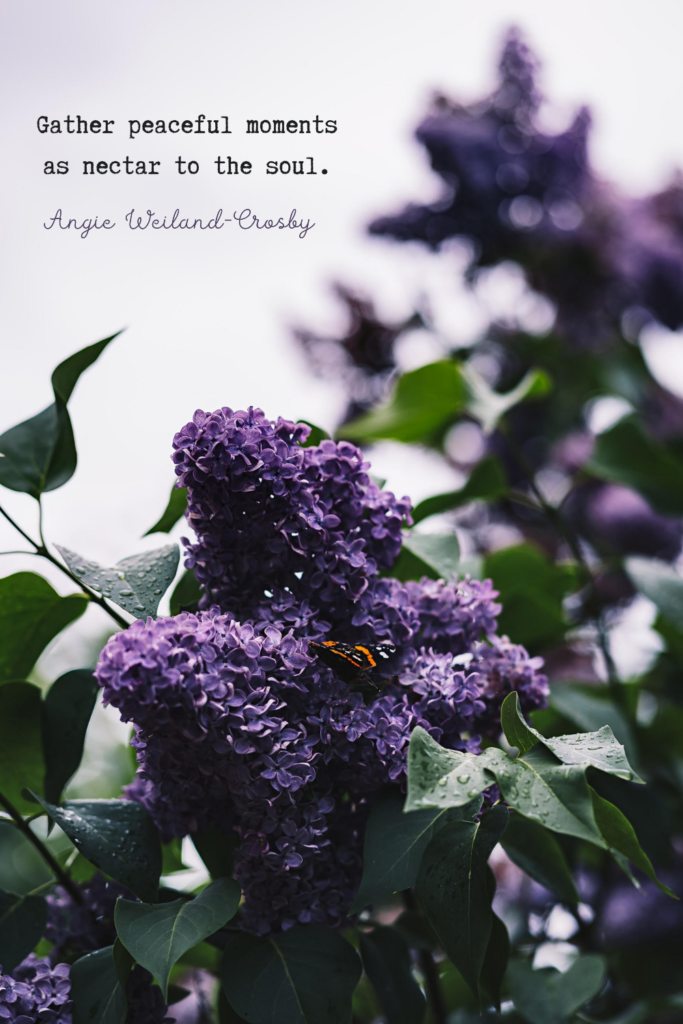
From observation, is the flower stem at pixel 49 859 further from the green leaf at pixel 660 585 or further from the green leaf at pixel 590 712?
the green leaf at pixel 660 585

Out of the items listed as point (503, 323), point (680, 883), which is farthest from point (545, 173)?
point (680, 883)

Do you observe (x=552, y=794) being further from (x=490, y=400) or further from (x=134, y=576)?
(x=490, y=400)

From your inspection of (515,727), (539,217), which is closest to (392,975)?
(515,727)

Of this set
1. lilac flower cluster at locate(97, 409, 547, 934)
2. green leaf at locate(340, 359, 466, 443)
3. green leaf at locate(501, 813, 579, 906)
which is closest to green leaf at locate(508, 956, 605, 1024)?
green leaf at locate(501, 813, 579, 906)

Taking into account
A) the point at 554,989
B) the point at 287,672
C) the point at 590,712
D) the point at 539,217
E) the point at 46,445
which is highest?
the point at 539,217

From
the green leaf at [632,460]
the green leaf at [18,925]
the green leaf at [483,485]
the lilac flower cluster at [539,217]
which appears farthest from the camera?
the lilac flower cluster at [539,217]

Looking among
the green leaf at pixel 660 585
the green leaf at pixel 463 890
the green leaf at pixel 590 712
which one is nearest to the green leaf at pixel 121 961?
the green leaf at pixel 463 890

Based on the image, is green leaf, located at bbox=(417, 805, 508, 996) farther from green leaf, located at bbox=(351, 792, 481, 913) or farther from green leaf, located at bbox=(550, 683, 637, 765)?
green leaf, located at bbox=(550, 683, 637, 765)
